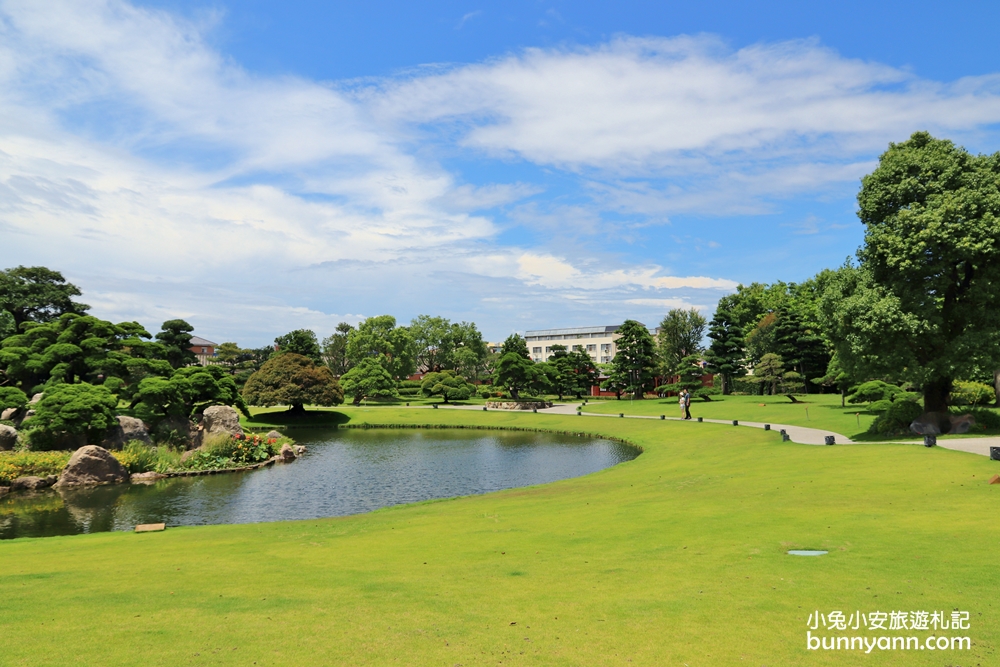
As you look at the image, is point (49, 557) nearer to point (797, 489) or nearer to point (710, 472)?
point (797, 489)

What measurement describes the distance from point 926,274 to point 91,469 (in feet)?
A: 126

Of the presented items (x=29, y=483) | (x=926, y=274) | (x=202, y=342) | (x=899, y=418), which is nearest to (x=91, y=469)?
(x=29, y=483)

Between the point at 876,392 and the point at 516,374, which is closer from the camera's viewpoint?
the point at 876,392

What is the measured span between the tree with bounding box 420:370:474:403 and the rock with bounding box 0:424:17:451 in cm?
4803

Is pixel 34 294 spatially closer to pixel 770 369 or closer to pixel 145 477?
pixel 145 477

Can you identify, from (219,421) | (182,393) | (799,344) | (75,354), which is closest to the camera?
(75,354)

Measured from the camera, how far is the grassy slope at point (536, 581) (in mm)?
6742

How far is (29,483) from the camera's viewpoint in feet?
87.5

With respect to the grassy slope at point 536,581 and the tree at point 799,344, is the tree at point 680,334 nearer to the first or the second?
the tree at point 799,344

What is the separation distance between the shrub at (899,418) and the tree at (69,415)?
38074 mm

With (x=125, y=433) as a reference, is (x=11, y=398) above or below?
above

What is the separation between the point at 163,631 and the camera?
7.48 meters

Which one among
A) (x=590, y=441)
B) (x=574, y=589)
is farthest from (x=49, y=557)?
(x=590, y=441)

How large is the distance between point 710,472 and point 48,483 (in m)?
28.6
